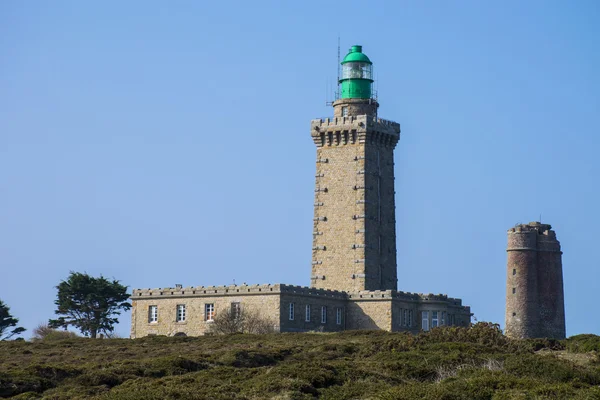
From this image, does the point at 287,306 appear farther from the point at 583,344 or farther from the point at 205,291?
the point at 583,344

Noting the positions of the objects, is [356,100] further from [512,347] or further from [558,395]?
[558,395]

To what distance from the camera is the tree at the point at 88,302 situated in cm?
7781

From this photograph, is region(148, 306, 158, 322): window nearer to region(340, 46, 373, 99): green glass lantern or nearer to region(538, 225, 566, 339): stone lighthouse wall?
region(340, 46, 373, 99): green glass lantern

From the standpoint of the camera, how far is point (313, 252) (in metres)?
77.4

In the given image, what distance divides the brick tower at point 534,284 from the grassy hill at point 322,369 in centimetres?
1068

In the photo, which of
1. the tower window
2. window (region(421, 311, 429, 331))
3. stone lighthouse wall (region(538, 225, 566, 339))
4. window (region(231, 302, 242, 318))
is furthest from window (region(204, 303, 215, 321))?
stone lighthouse wall (region(538, 225, 566, 339))

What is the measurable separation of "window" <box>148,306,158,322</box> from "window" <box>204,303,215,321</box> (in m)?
2.92

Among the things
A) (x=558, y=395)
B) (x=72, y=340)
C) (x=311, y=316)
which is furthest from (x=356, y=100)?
(x=558, y=395)

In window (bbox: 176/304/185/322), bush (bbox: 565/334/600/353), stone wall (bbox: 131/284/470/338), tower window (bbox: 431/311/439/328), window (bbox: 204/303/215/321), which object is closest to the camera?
bush (bbox: 565/334/600/353)

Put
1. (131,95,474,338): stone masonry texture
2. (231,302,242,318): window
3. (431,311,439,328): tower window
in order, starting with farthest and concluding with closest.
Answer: (431,311,439,328): tower window → (131,95,474,338): stone masonry texture → (231,302,242,318): window

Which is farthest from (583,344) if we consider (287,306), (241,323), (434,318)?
(241,323)

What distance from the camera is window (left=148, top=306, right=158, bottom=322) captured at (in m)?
72.8

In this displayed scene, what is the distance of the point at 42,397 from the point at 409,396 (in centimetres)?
1192

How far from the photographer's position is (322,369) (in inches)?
1898
